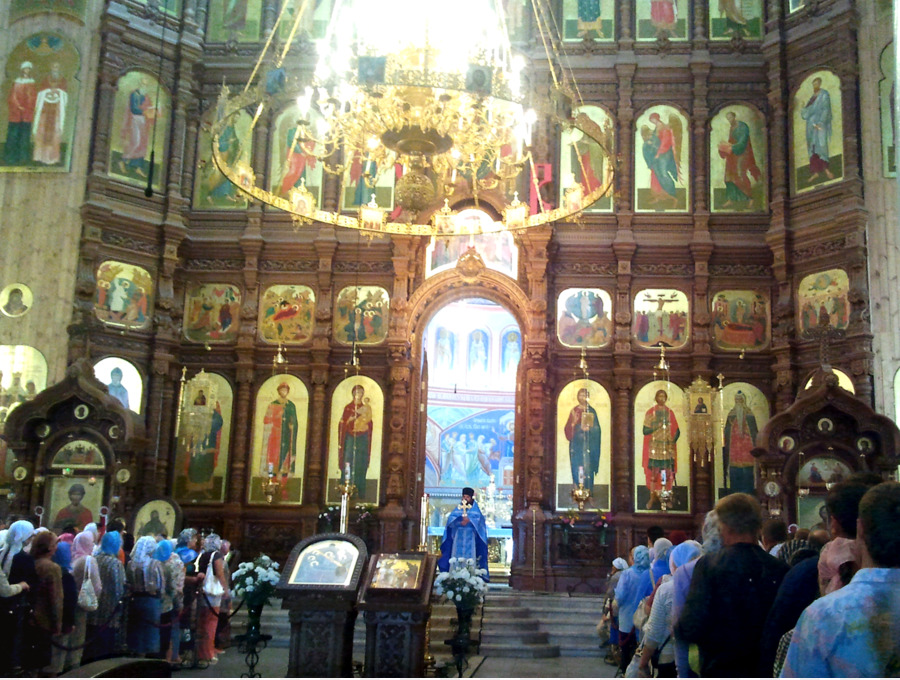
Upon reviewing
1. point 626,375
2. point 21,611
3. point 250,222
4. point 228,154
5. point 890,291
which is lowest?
point 21,611

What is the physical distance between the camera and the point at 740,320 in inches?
704

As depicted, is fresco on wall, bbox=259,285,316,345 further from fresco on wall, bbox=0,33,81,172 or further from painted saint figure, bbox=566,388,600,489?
painted saint figure, bbox=566,388,600,489

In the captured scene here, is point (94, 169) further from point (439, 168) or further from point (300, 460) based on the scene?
point (439, 168)

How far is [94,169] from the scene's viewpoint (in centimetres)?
1766

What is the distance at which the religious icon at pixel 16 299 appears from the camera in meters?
17.0

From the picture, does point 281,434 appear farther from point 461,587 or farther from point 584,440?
point 461,587

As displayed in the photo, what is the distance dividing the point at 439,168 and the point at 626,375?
8006 millimetres

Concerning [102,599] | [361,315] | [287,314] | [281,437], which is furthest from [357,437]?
[102,599]

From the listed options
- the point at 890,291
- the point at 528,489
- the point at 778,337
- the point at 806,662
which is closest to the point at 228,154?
the point at 528,489

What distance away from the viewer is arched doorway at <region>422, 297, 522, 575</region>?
Answer: 26.9 m

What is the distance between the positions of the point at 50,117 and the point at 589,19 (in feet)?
35.3

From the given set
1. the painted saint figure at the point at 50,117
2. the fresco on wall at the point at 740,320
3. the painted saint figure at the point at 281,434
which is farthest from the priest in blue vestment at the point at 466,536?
the painted saint figure at the point at 50,117

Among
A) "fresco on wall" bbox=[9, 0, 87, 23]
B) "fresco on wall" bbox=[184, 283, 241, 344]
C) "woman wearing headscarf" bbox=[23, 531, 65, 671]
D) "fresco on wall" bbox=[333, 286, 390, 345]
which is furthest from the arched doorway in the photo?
"woman wearing headscarf" bbox=[23, 531, 65, 671]

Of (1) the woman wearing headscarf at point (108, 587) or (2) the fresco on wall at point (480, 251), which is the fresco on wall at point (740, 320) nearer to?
(2) the fresco on wall at point (480, 251)
